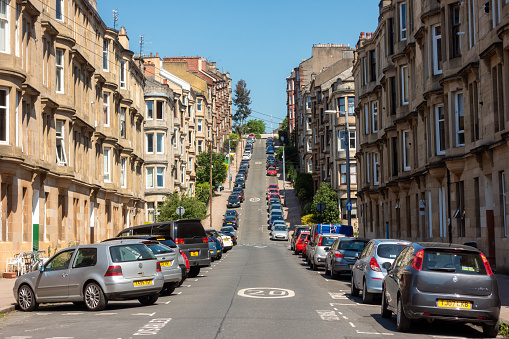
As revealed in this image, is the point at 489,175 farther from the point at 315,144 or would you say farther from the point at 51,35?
the point at 315,144

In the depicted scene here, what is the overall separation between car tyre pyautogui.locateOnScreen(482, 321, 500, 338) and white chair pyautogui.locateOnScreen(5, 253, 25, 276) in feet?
63.6

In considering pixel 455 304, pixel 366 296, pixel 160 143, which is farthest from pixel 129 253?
pixel 160 143

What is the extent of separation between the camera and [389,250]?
63.2 feet


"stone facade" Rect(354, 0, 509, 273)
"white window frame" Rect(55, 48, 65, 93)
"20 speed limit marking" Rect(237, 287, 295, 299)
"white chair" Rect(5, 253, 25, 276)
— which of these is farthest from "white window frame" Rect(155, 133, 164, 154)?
"20 speed limit marking" Rect(237, 287, 295, 299)

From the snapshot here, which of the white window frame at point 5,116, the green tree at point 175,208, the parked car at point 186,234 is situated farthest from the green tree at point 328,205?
the white window frame at point 5,116

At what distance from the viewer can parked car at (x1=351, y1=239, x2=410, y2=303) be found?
18.4 meters

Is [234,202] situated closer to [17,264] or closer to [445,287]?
[17,264]

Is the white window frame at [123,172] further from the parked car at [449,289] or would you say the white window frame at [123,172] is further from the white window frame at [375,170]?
the parked car at [449,289]

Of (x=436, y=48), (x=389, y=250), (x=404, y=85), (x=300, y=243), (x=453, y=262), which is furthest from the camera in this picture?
(x=300, y=243)

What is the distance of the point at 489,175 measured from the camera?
27.0m

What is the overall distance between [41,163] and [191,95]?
68.9m

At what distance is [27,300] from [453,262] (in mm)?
10563

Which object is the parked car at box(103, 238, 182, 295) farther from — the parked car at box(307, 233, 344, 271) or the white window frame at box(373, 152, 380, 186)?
the white window frame at box(373, 152, 380, 186)

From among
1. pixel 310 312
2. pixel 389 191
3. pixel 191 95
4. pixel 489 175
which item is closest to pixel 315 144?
pixel 191 95
